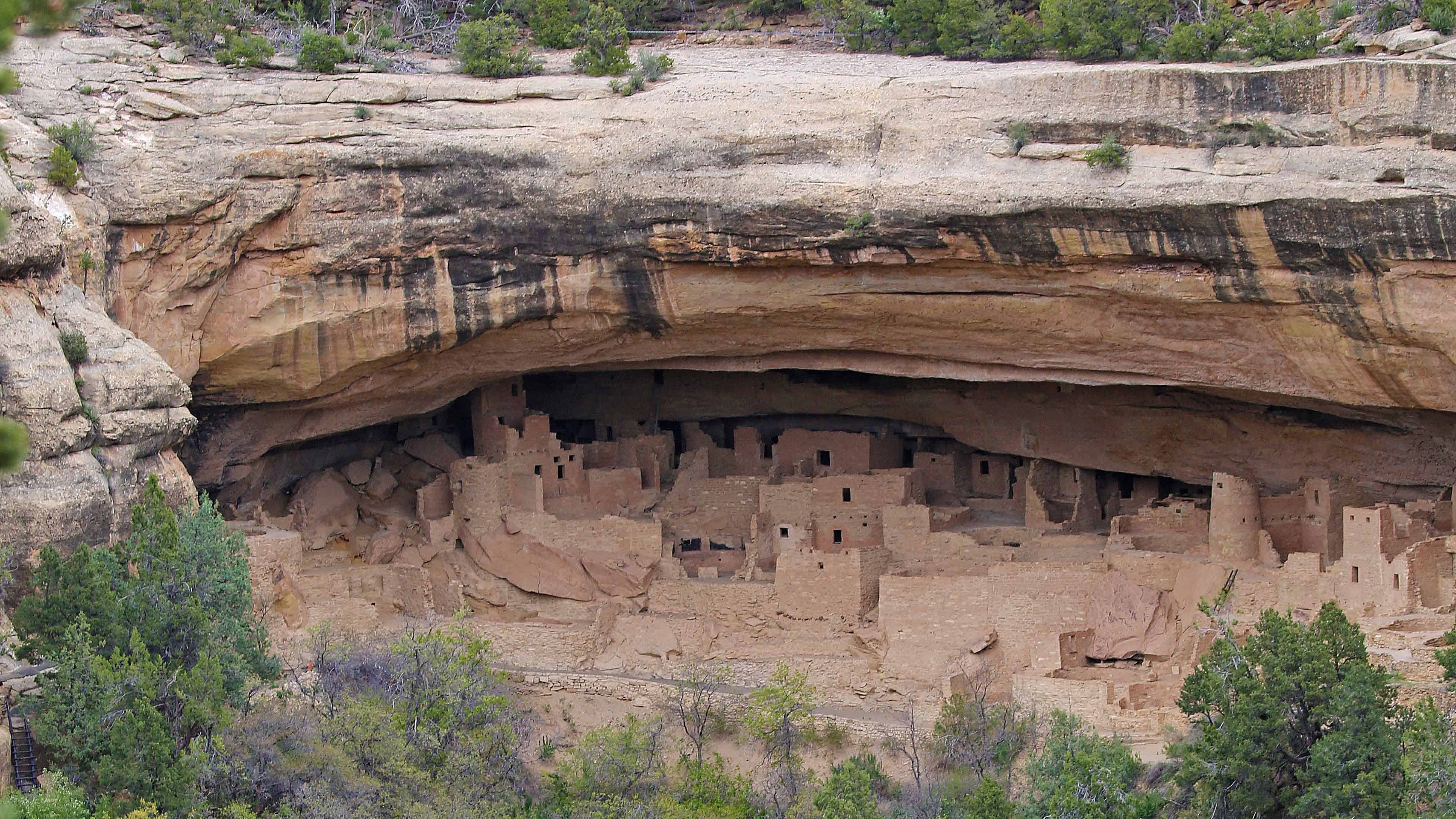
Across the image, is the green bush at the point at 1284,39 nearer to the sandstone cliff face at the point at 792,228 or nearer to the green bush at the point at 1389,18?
the green bush at the point at 1389,18

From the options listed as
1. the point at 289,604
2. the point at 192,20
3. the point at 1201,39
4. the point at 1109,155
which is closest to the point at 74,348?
the point at 289,604

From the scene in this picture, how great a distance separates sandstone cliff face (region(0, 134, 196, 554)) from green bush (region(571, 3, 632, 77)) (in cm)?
662

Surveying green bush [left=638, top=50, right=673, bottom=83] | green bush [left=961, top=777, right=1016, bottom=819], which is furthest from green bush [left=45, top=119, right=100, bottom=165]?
green bush [left=961, top=777, right=1016, bottom=819]

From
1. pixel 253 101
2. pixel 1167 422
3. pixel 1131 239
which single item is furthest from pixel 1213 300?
pixel 253 101

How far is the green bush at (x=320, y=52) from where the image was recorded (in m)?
23.7

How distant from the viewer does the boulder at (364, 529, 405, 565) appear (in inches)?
1029

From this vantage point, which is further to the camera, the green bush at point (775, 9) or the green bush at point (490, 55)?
the green bush at point (775, 9)

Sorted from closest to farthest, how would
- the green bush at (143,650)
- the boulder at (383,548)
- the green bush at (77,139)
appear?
the green bush at (143,650) < the green bush at (77,139) < the boulder at (383,548)

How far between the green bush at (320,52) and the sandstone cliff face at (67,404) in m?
4.31

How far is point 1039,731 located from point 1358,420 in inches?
232

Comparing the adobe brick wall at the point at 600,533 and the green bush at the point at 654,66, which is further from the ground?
the green bush at the point at 654,66

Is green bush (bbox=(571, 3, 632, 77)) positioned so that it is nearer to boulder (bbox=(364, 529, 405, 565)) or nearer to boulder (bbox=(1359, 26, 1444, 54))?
boulder (bbox=(364, 529, 405, 565))

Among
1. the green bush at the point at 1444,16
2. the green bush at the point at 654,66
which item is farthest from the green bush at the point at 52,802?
the green bush at the point at 1444,16

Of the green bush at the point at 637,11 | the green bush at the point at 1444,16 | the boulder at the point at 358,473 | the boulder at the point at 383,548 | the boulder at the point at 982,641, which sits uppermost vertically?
the green bush at the point at 637,11
